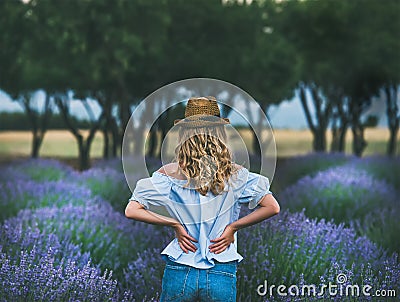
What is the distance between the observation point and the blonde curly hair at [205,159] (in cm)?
237

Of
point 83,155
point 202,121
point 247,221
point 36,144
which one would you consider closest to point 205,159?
point 202,121

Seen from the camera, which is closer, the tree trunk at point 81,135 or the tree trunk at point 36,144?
the tree trunk at point 36,144

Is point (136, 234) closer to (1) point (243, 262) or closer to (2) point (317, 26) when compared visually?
(1) point (243, 262)

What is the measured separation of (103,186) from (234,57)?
2896 mm

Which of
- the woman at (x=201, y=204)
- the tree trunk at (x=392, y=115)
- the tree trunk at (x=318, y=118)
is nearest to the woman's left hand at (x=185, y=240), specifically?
the woman at (x=201, y=204)

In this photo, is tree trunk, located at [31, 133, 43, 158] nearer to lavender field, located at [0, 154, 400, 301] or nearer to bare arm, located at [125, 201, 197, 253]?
lavender field, located at [0, 154, 400, 301]

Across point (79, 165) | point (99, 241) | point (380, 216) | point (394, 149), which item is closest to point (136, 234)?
point (99, 241)

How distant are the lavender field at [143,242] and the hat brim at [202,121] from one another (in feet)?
3.50

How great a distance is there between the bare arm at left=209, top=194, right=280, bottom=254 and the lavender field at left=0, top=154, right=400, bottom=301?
88cm

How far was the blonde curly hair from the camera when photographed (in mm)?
2369

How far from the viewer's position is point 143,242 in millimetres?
4680

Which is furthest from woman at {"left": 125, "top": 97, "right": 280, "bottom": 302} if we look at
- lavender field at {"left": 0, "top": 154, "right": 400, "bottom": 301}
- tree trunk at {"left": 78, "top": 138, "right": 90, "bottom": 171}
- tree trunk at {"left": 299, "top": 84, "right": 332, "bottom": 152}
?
tree trunk at {"left": 299, "top": 84, "right": 332, "bottom": 152}

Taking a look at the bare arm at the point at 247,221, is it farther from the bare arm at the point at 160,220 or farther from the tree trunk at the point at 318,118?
the tree trunk at the point at 318,118

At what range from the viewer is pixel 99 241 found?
4.39m
